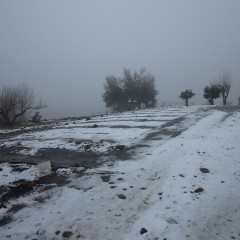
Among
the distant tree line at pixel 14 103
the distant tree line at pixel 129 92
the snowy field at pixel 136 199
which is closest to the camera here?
the snowy field at pixel 136 199

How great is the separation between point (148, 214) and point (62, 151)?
181 inches

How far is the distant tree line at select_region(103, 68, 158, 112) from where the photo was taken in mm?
46406

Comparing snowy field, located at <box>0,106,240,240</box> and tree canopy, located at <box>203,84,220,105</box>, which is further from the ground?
tree canopy, located at <box>203,84,220,105</box>

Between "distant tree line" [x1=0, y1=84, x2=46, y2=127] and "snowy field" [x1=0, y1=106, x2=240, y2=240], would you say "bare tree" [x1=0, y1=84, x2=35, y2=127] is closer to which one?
"distant tree line" [x1=0, y1=84, x2=46, y2=127]

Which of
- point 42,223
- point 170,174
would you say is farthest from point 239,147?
point 42,223

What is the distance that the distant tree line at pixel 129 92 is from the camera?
4641cm

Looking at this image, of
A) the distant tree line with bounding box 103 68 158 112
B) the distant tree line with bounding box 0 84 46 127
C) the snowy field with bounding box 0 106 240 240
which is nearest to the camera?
the snowy field with bounding box 0 106 240 240

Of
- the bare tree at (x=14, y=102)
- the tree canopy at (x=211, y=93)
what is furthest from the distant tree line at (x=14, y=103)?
the tree canopy at (x=211, y=93)

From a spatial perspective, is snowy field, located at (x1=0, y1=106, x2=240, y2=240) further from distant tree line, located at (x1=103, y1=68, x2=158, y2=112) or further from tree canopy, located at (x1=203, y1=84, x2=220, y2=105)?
distant tree line, located at (x1=103, y1=68, x2=158, y2=112)

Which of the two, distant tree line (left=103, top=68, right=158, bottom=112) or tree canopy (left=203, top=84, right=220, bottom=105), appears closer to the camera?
tree canopy (left=203, top=84, right=220, bottom=105)

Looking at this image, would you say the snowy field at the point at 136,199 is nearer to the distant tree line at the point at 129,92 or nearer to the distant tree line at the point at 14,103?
the distant tree line at the point at 14,103

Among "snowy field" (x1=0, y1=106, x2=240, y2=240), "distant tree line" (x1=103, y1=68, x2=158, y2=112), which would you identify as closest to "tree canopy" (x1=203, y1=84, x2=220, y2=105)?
"distant tree line" (x1=103, y1=68, x2=158, y2=112)

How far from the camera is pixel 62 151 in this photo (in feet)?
25.7

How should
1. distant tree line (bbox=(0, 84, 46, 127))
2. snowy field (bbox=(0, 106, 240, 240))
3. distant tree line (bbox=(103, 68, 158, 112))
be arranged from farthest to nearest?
1. distant tree line (bbox=(103, 68, 158, 112))
2. distant tree line (bbox=(0, 84, 46, 127))
3. snowy field (bbox=(0, 106, 240, 240))
